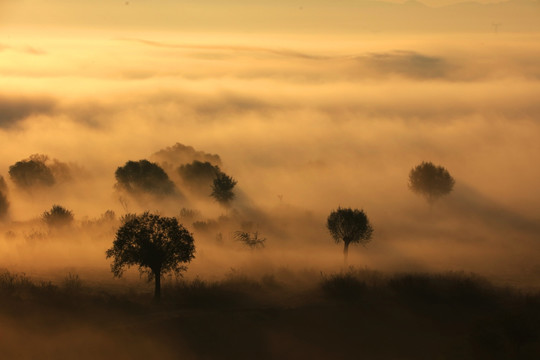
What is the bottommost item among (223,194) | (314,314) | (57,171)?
(314,314)

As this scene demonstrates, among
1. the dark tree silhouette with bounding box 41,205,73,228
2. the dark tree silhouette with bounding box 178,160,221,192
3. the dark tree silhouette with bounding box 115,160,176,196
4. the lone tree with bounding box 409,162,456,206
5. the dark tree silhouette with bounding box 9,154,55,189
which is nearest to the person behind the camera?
the dark tree silhouette with bounding box 41,205,73,228

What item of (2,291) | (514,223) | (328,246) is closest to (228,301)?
(2,291)

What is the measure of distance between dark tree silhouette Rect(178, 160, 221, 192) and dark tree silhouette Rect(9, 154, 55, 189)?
27.2m

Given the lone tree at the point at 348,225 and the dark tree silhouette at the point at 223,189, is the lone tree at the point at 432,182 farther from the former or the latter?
the lone tree at the point at 348,225

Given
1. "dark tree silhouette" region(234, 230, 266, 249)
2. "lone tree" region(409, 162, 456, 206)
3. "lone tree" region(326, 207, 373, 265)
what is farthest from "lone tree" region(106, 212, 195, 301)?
"lone tree" region(409, 162, 456, 206)

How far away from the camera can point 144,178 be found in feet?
396

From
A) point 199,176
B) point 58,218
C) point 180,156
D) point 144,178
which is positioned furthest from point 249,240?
point 180,156

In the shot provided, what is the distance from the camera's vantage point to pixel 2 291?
2322 inches

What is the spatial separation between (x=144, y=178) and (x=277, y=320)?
72.1m

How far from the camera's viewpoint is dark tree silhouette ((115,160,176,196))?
121 meters

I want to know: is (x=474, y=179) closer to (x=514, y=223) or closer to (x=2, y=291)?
(x=514, y=223)

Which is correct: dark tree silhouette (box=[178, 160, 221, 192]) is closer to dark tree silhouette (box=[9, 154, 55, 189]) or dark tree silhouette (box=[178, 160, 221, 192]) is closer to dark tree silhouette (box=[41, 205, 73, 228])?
dark tree silhouette (box=[9, 154, 55, 189])

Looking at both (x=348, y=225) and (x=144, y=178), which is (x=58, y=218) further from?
(x=348, y=225)

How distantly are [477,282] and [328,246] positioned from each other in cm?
2520
